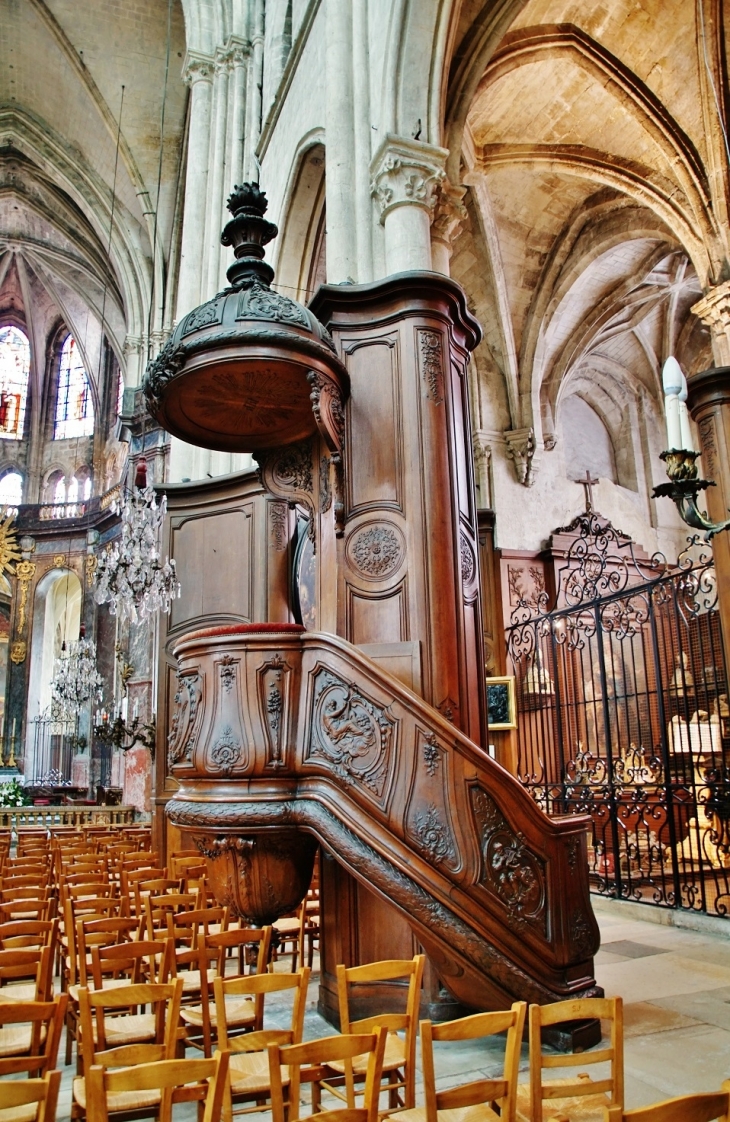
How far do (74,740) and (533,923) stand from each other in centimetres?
2391

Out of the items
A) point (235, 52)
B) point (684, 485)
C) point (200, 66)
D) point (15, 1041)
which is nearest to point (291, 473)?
point (684, 485)

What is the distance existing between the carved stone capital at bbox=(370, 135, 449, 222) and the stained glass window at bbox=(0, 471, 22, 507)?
26.4 meters

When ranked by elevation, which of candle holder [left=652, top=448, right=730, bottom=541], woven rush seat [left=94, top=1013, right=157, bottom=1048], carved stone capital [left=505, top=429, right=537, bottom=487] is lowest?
woven rush seat [left=94, top=1013, right=157, bottom=1048]

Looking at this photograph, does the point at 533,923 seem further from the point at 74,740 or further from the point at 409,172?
the point at 74,740

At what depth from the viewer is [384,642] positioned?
5.82m

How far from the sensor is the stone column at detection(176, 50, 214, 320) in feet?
49.7

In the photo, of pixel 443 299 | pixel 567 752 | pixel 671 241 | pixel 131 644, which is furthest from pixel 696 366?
pixel 443 299

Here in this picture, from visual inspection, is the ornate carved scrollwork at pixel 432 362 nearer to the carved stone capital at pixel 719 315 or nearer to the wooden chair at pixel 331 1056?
the wooden chair at pixel 331 1056

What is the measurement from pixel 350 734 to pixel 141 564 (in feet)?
21.7

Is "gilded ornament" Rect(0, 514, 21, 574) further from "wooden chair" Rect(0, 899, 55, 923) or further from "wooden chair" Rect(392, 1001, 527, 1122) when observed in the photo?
"wooden chair" Rect(392, 1001, 527, 1122)

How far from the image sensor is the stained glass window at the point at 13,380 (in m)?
31.8

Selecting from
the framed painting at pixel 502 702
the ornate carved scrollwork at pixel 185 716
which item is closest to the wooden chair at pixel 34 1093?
the ornate carved scrollwork at pixel 185 716

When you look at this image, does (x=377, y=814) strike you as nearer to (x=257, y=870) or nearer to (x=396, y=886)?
(x=396, y=886)

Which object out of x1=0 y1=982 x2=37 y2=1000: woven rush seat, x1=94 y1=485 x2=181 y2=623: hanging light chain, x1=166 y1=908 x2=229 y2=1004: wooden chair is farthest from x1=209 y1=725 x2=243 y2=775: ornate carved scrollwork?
x1=94 y1=485 x2=181 y2=623: hanging light chain
